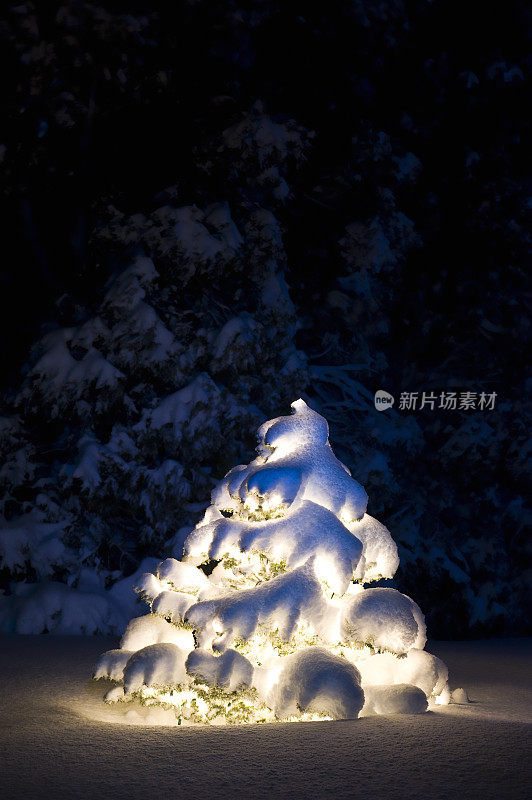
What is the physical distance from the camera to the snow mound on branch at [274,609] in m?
4.15

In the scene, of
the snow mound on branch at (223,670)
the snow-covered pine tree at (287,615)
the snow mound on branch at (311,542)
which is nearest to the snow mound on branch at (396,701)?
the snow-covered pine tree at (287,615)

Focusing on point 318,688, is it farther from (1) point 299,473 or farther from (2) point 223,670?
(1) point 299,473

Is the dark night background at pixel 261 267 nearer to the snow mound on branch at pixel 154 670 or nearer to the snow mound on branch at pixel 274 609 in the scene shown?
the snow mound on branch at pixel 154 670

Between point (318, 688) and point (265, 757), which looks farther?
point (318, 688)

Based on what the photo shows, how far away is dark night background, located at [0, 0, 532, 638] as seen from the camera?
9156 millimetres

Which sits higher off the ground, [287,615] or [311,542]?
[311,542]

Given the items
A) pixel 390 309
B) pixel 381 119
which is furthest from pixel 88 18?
pixel 390 309

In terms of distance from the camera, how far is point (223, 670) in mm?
4191

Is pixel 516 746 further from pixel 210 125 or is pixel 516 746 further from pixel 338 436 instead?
pixel 210 125

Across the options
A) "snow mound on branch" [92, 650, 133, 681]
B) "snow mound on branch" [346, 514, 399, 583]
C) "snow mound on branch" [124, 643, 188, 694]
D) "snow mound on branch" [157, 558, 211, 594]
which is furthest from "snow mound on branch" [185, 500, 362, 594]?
"snow mound on branch" [92, 650, 133, 681]

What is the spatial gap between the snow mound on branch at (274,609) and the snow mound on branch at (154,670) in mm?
385

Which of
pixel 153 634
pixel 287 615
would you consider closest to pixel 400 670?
pixel 287 615

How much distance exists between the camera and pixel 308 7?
37.4 feet

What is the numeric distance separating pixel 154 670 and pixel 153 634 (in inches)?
25.6
